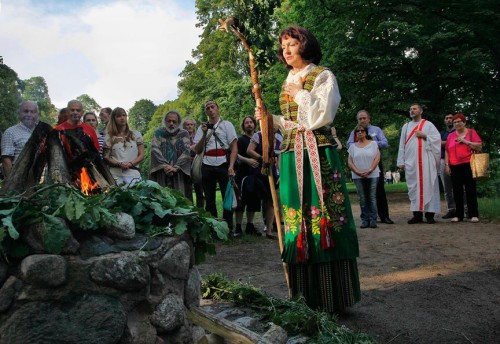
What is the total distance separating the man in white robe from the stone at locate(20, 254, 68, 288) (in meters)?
7.51

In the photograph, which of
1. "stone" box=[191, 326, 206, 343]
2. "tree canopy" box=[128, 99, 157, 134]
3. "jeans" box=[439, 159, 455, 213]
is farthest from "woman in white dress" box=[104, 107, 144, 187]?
"tree canopy" box=[128, 99, 157, 134]

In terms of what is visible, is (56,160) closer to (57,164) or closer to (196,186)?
(57,164)

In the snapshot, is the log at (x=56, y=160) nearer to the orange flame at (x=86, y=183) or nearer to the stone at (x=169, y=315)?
the orange flame at (x=86, y=183)

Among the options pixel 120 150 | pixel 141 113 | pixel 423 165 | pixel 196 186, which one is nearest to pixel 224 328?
pixel 120 150

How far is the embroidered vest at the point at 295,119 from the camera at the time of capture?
376 cm

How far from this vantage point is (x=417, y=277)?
16.4 feet

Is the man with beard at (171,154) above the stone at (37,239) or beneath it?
above

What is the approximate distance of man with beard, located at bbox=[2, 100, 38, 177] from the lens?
19.0 feet

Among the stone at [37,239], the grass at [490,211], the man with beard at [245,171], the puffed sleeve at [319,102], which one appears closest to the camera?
the stone at [37,239]

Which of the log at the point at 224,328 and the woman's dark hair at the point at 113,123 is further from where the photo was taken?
the woman's dark hair at the point at 113,123

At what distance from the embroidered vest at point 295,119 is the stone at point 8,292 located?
2.27 metres

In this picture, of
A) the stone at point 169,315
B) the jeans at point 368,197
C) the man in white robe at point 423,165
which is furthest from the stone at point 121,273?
the man in white robe at point 423,165

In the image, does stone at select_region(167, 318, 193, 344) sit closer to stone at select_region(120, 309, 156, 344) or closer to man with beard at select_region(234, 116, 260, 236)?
stone at select_region(120, 309, 156, 344)

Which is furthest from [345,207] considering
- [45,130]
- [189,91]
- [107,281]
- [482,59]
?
[189,91]
